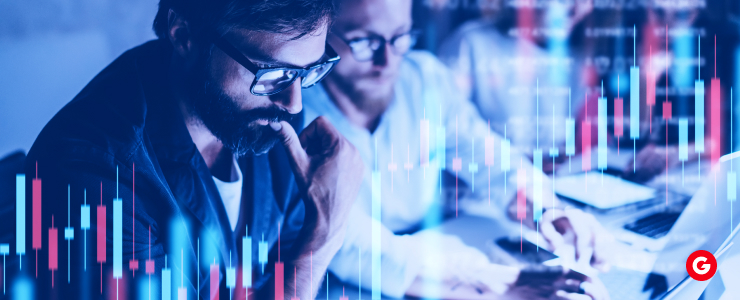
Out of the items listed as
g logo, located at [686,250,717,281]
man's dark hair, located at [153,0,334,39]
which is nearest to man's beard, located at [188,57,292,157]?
man's dark hair, located at [153,0,334,39]

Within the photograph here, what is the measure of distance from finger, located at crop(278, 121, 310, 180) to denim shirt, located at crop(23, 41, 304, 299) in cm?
3

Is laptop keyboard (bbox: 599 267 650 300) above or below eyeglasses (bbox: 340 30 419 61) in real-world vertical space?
below

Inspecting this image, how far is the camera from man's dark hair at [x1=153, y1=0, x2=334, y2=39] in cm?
144

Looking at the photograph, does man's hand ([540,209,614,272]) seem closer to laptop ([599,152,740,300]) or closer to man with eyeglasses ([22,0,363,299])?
laptop ([599,152,740,300])

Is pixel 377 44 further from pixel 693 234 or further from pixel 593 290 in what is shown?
pixel 693 234

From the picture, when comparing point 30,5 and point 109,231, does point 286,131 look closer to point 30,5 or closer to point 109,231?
point 109,231

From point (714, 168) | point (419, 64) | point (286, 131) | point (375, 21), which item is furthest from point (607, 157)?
point (286, 131)

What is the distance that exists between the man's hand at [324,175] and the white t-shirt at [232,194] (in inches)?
7.3

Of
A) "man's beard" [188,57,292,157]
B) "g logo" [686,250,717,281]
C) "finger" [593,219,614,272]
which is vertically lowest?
"g logo" [686,250,717,281]

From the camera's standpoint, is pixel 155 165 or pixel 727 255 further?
pixel 727 255

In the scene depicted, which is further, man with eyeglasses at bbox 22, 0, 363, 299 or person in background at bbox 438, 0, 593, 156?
person in background at bbox 438, 0, 593, 156

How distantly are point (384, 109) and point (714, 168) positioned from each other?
1165 millimetres

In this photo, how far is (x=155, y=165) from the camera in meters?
1.50

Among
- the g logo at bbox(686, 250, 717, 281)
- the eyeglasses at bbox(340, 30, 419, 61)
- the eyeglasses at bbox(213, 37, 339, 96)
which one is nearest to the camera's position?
the eyeglasses at bbox(213, 37, 339, 96)
